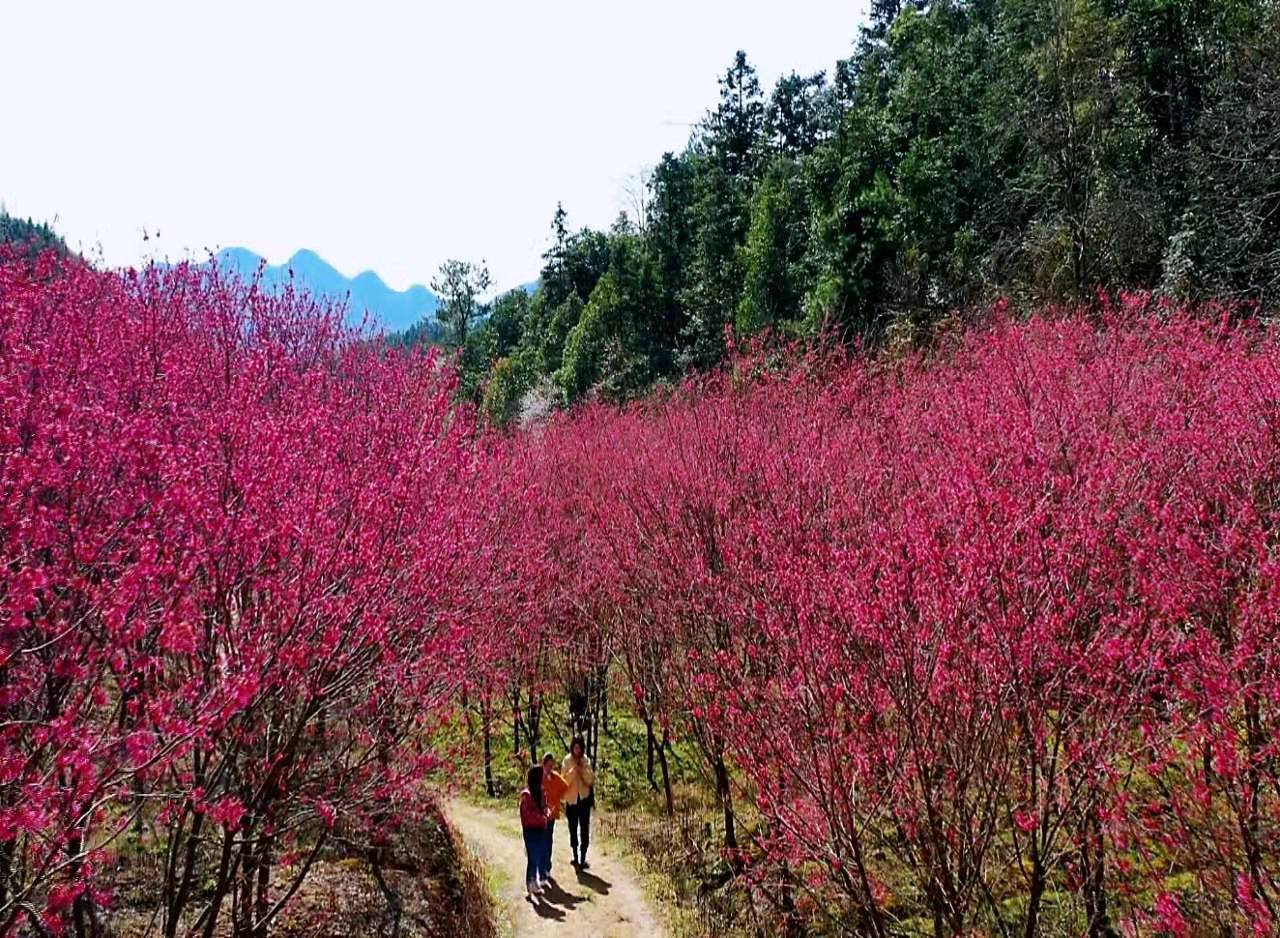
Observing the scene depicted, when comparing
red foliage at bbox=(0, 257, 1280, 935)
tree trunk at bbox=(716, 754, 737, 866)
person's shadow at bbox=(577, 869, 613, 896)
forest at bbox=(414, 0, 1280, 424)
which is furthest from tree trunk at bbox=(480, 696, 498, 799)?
forest at bbox=(414, 0, 1280, 424)

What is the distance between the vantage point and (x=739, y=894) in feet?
27.5

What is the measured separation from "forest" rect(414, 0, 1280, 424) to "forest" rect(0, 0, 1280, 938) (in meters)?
0.31

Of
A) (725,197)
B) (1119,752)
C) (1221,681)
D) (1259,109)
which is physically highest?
(725,197)

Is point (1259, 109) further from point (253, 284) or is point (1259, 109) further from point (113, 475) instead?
point (113, 475)

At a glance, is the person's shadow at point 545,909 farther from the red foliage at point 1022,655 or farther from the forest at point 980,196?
the forest at point 980,196

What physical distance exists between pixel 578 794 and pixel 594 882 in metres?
1.03

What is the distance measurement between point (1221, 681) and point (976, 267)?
1849cm

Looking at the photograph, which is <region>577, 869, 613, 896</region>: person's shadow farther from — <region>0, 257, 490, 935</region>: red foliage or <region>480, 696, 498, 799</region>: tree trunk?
<region>0, 257, 490, 935</region>: red foliage

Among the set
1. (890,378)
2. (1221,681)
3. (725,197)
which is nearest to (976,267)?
(890,378)

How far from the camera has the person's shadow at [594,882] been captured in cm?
875

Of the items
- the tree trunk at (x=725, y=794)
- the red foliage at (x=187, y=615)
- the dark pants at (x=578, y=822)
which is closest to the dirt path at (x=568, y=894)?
the dark pants at (x=578, y=822)

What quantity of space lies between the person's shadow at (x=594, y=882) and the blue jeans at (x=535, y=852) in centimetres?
70

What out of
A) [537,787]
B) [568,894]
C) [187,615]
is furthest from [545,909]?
[187,615]

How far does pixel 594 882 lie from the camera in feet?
29.3
